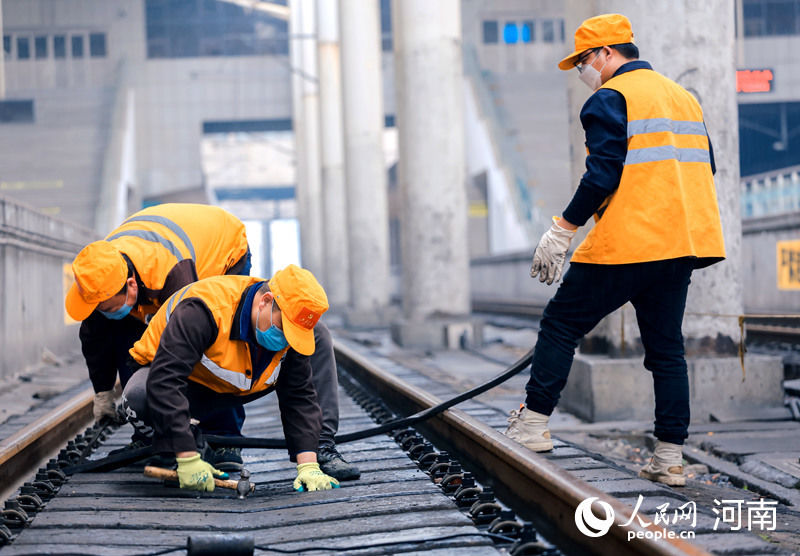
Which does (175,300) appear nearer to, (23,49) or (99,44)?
(99,44)

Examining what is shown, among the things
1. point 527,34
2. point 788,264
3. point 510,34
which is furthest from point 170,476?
point 527,34

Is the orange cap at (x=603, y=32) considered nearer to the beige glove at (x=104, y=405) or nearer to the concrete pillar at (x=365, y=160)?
the beige glove at (x=104, y=405)

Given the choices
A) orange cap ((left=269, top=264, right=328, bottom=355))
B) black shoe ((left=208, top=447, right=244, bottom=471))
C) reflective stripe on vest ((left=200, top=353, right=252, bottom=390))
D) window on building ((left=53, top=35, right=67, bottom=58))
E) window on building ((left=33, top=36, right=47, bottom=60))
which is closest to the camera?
orange cap ((left=269, top=264, right=328, bottom=355))

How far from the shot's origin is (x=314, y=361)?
4.34m

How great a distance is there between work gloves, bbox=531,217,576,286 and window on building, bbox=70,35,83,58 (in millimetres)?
43560

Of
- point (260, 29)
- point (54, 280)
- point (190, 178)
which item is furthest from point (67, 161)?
point (54, 280)

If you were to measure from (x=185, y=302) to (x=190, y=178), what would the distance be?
39624mm

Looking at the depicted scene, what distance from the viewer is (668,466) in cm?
411

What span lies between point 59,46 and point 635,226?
44168 millimetres

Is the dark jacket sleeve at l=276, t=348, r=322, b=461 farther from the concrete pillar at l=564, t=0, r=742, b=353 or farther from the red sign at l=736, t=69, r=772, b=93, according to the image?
the red sign at l=736, t=69, r=772, b=93

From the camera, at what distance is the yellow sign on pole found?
1255 cm

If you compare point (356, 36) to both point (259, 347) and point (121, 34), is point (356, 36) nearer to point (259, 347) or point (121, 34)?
point (259, 347)

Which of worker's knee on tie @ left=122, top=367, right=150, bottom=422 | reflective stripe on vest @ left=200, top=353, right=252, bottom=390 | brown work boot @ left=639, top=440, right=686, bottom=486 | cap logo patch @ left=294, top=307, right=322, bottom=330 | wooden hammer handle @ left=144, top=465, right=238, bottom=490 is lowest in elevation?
brown work boot @ left=639, top=440, right=686, bottom=486

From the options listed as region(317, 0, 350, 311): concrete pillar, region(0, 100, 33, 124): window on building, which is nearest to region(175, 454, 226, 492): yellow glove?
region(317, 0, 350, 311): concrete pillar
